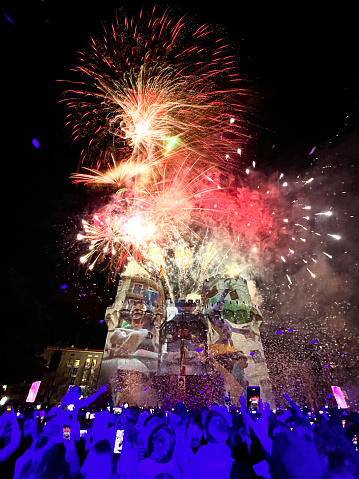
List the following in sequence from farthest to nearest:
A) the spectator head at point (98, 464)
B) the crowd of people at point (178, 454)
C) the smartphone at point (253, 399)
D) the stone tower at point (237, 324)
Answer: the stone tower at point (237, 324) → the smartphone at point (253, 399) → the spectator head at point (98, 464) → the crowd of people at point (178, 454)

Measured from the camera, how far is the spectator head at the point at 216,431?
12.4 feet

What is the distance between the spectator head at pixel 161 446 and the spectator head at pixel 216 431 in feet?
2.94

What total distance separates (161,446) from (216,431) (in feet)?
3.67

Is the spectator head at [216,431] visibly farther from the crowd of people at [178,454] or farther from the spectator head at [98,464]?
the spectator head at [98,464]

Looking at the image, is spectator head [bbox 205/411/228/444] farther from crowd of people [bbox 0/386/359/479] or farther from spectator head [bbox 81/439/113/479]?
spectator head [bbox 81/439/113/479]

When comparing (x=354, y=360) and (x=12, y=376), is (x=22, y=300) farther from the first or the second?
(x=354, y=360)

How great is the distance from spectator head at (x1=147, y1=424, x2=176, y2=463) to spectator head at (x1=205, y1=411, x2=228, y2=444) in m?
0.90

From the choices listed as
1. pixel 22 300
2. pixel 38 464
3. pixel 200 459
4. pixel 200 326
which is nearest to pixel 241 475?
pixel 200 459

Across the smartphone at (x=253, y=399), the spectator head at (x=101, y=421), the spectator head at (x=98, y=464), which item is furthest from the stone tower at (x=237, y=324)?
the spectator head at (x=98, y=464)

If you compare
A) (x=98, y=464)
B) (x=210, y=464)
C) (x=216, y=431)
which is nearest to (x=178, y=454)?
(x=216, y=431)

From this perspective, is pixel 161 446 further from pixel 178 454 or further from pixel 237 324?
pixel 237 324

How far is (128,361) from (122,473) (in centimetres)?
3280

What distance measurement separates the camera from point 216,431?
3.90 meters

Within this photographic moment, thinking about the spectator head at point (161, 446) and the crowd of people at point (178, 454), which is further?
the spectator head at point (161, 446)
